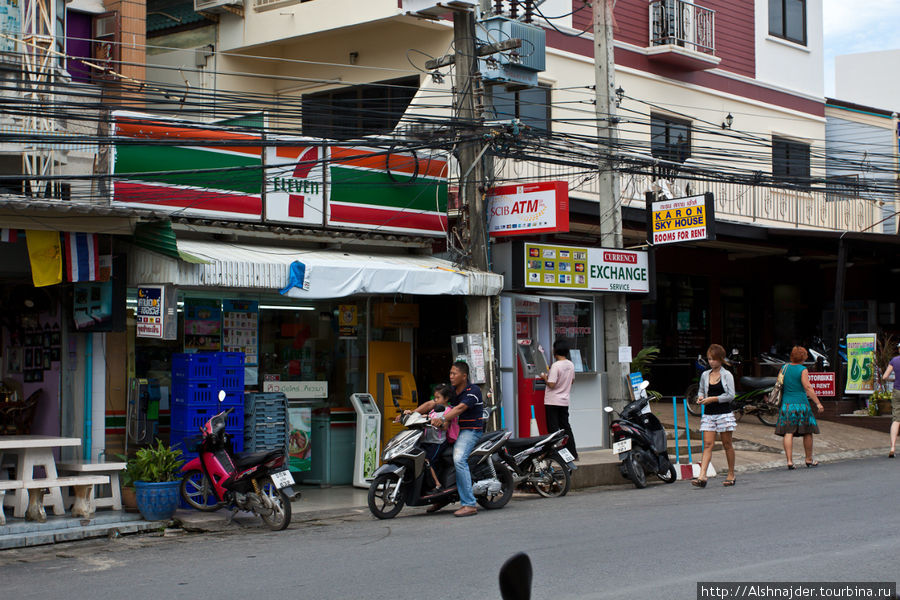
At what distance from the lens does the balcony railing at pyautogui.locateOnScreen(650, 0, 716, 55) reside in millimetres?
21609

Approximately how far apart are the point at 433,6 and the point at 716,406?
6.70m

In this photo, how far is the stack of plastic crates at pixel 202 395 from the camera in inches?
484

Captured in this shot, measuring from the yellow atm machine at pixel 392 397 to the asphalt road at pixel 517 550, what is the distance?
7.22 ft

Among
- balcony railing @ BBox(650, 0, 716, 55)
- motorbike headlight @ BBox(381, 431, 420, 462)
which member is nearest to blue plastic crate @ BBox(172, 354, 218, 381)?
motorbike headlight @ BBox(381, 431, 420, 462)

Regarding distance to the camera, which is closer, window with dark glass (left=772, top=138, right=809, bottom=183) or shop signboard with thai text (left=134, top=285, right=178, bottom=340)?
shop signboard with thai text (left=134, top=285, right=178, bottom=340)

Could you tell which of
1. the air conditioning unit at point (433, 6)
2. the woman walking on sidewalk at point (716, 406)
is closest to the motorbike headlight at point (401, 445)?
the woman walking on sidewalk at point (716, 406)

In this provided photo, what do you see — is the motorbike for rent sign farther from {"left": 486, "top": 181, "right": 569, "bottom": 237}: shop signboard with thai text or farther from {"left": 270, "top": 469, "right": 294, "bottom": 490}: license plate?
{"left": 270, "top": 469, "right": 294, "bottom": 490}: license plate

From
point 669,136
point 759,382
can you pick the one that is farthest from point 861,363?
point 669,136

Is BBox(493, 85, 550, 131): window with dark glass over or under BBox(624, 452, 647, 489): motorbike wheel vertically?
over

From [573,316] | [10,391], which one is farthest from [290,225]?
[573,316]

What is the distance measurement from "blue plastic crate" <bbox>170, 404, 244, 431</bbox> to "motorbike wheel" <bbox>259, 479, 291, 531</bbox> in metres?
1.47

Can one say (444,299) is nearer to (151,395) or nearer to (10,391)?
(151,395)

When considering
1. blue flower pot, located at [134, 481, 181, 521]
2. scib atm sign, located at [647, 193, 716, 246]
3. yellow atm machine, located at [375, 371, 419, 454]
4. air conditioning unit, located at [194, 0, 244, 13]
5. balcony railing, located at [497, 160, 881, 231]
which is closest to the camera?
blue flower pot, located at [134, 481, 181, 521]

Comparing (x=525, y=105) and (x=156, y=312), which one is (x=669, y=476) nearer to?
(x=156, y=312)
